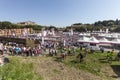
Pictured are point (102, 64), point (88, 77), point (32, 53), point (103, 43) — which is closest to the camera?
point (88, 77)

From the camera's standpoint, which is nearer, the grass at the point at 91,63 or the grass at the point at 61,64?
the grass at the point at 61,64

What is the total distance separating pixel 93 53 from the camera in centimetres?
3853

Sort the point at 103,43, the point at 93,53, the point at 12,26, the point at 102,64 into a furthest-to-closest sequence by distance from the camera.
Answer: the point at 12,26
the point at 103,43
the point at 93,53
the point at 102,64

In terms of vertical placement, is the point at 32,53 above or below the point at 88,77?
above

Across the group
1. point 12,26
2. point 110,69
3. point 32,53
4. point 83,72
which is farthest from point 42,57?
point 12,26

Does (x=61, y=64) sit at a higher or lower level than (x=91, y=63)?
higher

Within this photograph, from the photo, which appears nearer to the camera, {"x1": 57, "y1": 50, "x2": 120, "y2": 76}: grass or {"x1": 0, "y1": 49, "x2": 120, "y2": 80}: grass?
{"x1": 0, "y1": 49, "x2": 120, "y2": 80}: grass

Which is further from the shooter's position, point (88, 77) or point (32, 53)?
point (32, 53)

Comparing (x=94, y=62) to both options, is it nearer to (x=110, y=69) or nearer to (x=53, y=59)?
(x=110, y=69)

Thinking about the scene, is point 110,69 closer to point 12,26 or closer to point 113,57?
point 113,57

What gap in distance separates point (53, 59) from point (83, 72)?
5613 millimetres

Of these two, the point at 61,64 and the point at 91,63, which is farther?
the point at 91,63

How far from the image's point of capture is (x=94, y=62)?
34.3 m

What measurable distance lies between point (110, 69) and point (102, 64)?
176cm
